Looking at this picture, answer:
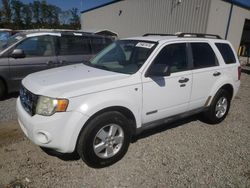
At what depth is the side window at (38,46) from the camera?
5.86m

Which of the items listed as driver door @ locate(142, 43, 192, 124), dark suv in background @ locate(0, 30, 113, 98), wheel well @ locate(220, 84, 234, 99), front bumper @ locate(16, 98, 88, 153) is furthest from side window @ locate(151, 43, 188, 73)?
dark suv in background @ locate(0, 30, 113, 98)

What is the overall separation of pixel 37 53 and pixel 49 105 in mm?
3733

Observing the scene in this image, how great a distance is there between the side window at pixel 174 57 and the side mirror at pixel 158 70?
0.47 feet

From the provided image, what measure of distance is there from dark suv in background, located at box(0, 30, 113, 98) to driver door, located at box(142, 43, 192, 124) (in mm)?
3436

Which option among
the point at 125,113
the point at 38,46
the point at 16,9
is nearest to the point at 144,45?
the point at 125,113

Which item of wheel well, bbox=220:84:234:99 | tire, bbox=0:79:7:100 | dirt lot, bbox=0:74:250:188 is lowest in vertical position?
Answer: dirt lot, bbox=0:74:250:188

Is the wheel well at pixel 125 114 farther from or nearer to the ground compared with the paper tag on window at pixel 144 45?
nearer to the ground

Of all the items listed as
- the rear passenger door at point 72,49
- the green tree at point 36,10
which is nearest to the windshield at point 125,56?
the rear passenger door at point 72,49

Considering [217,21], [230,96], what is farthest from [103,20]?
[230,96]

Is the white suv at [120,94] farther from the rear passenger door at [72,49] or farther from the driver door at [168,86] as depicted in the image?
the rear passenger door at [72,49]

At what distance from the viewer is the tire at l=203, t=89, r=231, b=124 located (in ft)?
15.2

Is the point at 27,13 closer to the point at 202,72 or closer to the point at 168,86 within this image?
the point at 202,72

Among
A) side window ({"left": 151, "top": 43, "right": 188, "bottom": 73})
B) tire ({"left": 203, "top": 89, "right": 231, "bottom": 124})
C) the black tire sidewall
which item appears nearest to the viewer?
side window ({"left": 151, "top": 43, "right": 188, "bottom": 73})

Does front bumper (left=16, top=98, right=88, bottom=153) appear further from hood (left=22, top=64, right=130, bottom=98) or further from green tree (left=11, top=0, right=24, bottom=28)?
green tree (left=11, top=0, right=24, bottom=28)
